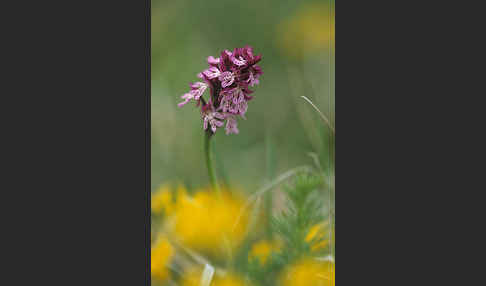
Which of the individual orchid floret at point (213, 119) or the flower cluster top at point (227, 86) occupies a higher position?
the flower cluster top at point (227, 86)

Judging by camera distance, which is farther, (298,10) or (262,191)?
(298,10)

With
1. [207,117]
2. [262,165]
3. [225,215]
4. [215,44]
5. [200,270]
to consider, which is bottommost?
[200,270]

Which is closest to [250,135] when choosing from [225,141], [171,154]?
[225,141]

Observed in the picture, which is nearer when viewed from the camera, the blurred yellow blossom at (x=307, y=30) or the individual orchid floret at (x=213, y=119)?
the individual orchid floret at (x=213, y=119)

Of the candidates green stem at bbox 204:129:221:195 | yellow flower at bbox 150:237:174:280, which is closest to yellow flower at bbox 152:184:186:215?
yellow flower at bbox 150:237:174:280

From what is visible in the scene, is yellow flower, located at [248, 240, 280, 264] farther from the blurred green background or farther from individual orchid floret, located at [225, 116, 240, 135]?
individual orchid floret, located at [225, 116, 240, 135]

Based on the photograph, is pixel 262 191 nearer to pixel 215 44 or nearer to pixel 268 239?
pixel 268 239

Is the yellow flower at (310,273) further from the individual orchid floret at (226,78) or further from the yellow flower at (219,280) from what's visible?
the individual orchid floret at (226,78)

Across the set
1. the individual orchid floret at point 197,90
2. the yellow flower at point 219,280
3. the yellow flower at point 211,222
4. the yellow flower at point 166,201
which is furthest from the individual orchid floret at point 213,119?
the yellow flower at point 219,280
